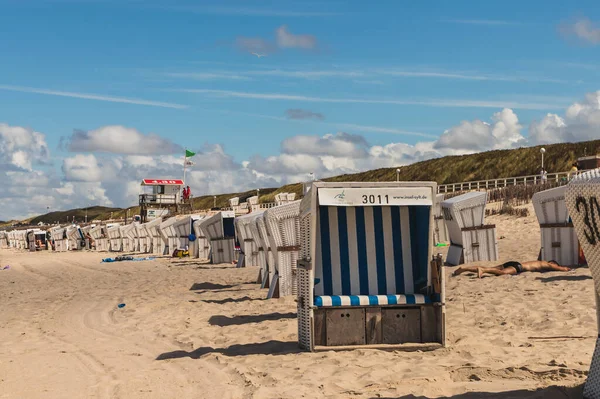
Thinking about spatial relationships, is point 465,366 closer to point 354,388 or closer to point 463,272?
point 354,388

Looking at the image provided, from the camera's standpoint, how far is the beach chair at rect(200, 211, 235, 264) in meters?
25.5

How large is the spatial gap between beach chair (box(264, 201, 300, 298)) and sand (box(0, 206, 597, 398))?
0.57 meters

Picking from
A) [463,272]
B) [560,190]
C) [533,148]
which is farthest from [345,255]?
[533,148]

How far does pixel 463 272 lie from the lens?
15.2 m

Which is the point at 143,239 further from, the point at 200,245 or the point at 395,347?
the point at 395,347

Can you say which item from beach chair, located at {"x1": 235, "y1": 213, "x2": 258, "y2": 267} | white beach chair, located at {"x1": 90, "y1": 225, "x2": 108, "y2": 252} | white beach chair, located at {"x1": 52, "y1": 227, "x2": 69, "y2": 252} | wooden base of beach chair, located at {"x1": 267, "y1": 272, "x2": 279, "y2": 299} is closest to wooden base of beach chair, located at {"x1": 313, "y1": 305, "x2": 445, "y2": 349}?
wooden base of beach chair, located at {"x1": 267, "y1": 272, "x2": 279, "y2": 299}

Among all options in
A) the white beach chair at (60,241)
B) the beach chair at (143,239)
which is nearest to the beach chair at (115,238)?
the beach chair at (143,239)

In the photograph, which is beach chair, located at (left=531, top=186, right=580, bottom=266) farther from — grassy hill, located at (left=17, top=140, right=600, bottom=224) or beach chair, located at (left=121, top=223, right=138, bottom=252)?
grassy hill, located at (left=17, top=140, right=600, bottom=224)

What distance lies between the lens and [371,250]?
8352mm

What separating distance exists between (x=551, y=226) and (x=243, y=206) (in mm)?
39486

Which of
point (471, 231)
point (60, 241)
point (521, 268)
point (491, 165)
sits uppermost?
point (491, 165)

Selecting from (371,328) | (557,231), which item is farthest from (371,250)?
(557,231)

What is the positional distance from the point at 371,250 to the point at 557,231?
860 centimetres

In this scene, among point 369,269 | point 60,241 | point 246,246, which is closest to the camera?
point 369,269
